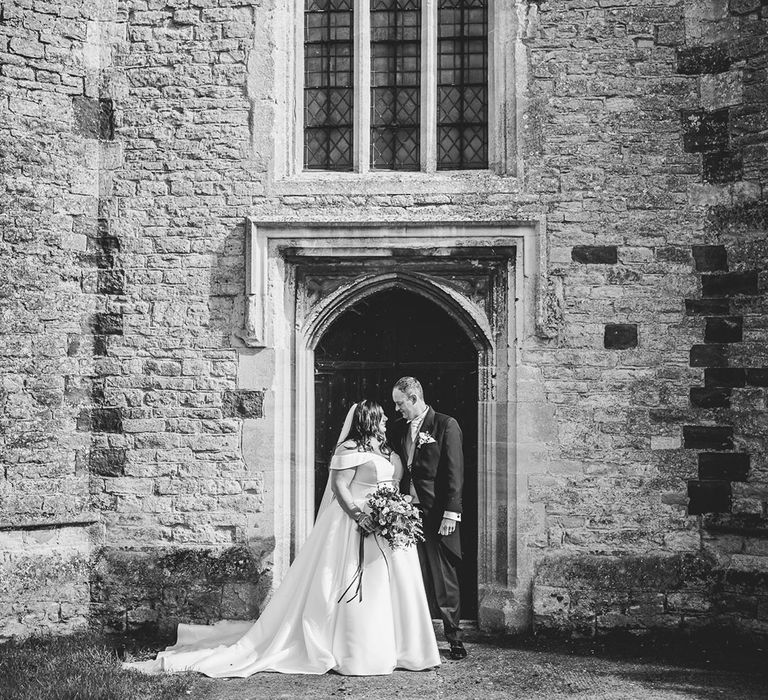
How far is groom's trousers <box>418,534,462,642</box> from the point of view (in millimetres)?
6395

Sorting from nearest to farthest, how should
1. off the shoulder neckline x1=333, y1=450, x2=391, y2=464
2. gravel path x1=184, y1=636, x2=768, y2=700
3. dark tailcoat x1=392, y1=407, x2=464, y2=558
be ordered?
gravel path x1=184, y1=636, x2=768, y2=700 → off the shoulder neckline x1=333, y1=450, x2=391, y2=464 → dark tailcoat x1=392, y1=407, x2=464, y2=558

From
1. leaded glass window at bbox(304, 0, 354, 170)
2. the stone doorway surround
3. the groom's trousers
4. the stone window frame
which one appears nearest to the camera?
the groom's trousers

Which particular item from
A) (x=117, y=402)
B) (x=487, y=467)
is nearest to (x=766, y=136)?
(x=487, y=467)

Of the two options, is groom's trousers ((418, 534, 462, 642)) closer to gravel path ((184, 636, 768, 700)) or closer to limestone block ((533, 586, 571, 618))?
gravel path ((184, 636, 768, 700))

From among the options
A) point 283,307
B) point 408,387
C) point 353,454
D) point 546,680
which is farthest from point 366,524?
point 283,307

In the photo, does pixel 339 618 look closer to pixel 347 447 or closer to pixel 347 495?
pixel 347 495

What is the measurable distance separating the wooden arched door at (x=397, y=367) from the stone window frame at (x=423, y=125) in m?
1.04

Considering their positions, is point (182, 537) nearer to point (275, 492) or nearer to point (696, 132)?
point (275, 492)

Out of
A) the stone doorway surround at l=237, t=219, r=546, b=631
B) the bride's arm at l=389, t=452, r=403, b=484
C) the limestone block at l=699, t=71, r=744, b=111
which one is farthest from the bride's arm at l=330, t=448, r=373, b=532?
the limestone block at l=699, t=71, r=744, b=111

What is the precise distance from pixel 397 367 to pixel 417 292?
0.75 m

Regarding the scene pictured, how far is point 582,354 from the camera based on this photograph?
7234 mm

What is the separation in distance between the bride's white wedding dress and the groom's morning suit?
30cm

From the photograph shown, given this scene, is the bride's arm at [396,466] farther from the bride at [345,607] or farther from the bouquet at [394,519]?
the bouquet at [394,519]

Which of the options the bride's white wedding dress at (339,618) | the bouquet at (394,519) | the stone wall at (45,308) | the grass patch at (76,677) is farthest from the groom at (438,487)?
the stone wall at (45,308)
